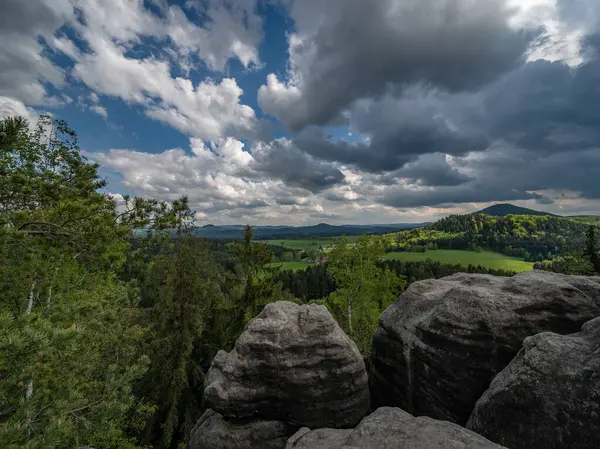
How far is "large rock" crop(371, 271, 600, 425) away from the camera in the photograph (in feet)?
33.6

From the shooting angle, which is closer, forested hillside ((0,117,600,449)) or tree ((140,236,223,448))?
forested hillside ((0,117,600,449))

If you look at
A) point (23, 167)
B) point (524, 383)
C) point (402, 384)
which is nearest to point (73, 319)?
point (23, 167)

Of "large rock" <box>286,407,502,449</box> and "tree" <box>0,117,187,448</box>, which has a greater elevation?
"tree" <box>0,117,187,448</box>

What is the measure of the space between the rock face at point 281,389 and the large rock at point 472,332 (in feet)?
7.78

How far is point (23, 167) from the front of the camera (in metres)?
11.6

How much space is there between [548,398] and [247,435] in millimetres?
10995

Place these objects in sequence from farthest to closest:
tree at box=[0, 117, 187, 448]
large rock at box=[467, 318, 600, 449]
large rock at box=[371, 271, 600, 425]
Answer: large rock at box=[371, 271, 600, 425], large rock at box=[467, 318, 600, 449], tree at box=[0, 117, 187, 448]

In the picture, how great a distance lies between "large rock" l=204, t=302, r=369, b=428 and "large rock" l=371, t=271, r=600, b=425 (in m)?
2.35

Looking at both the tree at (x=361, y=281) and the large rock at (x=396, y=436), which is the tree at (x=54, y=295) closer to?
the large rock at (x=396, y=436)

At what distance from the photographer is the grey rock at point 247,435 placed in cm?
1171

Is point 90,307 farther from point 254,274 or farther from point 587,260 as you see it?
point 587,260

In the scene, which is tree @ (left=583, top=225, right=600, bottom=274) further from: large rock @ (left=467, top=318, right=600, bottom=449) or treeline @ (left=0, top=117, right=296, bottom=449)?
treeline @ (left=0, top=117, right=296, bottom=449)

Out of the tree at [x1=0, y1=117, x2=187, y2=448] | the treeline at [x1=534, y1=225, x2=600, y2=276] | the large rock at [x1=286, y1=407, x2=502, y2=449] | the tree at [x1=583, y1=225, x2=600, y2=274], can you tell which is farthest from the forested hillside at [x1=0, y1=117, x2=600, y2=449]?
the tree at [x1=583, y1=225, x2=600, y2=274]

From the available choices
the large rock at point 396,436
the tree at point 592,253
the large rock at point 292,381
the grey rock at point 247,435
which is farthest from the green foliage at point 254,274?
the tree at point 592,253
